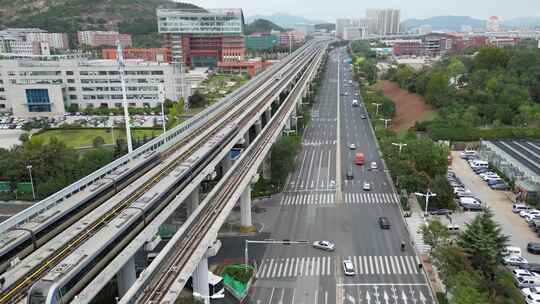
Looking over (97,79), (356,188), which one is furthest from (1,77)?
(356,188)

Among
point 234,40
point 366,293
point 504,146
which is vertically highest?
point 234,40

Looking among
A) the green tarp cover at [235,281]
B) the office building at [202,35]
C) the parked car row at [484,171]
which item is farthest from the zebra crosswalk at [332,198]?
the office building at [202,35]

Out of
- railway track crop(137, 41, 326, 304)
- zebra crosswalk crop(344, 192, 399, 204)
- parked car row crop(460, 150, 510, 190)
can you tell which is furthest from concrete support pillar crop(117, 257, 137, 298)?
parked car row crop(460, 150, 510, 190)

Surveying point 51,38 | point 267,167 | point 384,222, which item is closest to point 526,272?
point 384,222

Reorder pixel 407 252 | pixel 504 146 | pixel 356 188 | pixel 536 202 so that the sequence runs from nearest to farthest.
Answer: pixel 407 252 < pixel 536 202 < pixel 356 188 < pixel 504 146

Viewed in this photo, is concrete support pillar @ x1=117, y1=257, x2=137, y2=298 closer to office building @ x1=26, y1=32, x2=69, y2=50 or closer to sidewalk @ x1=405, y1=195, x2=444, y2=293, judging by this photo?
sidewalk @ x1=405, y1=195, x2=444, y2=293

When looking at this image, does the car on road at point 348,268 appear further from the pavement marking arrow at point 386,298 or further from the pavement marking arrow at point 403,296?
the pavement marking arrow at point 403,296

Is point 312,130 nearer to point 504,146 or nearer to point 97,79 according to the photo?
point 504,146
